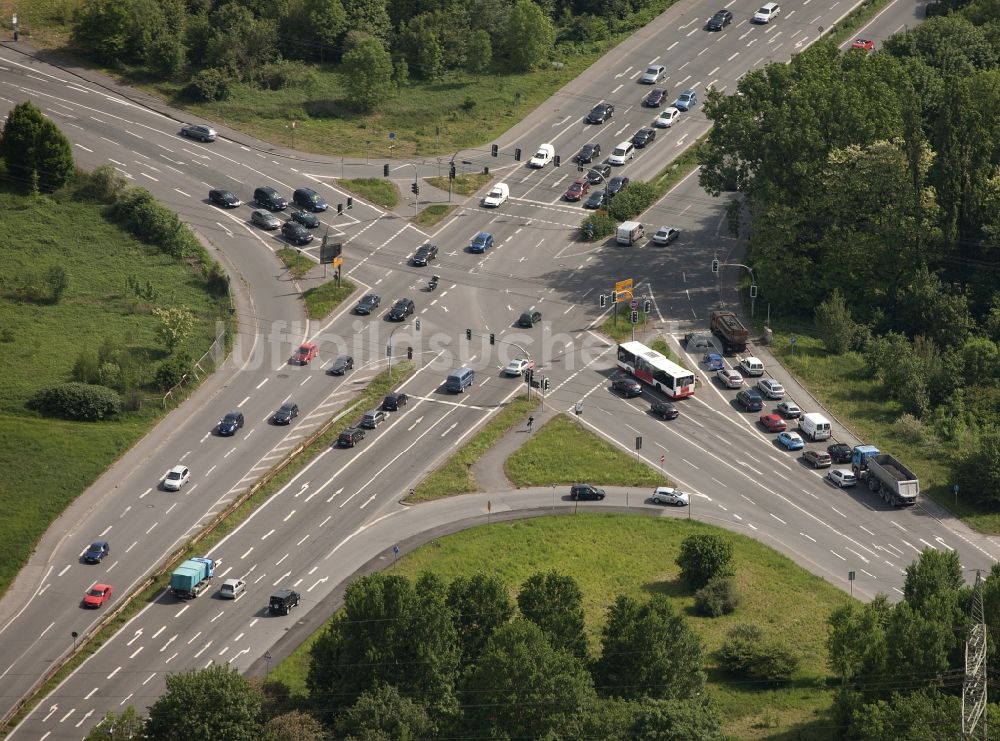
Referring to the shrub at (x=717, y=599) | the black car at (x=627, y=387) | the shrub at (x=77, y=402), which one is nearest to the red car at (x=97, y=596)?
the shrub at (x=77, y=402)

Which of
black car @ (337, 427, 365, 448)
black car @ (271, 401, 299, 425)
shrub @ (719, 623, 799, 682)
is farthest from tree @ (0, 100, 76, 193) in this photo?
shrub @ (719, 623, 799, 682)

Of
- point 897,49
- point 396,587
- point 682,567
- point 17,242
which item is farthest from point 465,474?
point 897,49

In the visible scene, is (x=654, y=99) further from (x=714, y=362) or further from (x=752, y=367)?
(x=752, y=367)

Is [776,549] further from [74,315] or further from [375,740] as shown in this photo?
[74,315]

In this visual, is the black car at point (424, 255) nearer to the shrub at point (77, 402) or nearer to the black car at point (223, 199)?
the black car at point (223, 199)

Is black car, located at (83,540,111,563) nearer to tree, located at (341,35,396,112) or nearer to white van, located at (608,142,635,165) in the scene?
white van, located at (608,142,635,165)

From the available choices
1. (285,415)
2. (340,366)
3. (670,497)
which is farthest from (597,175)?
(670,497)
